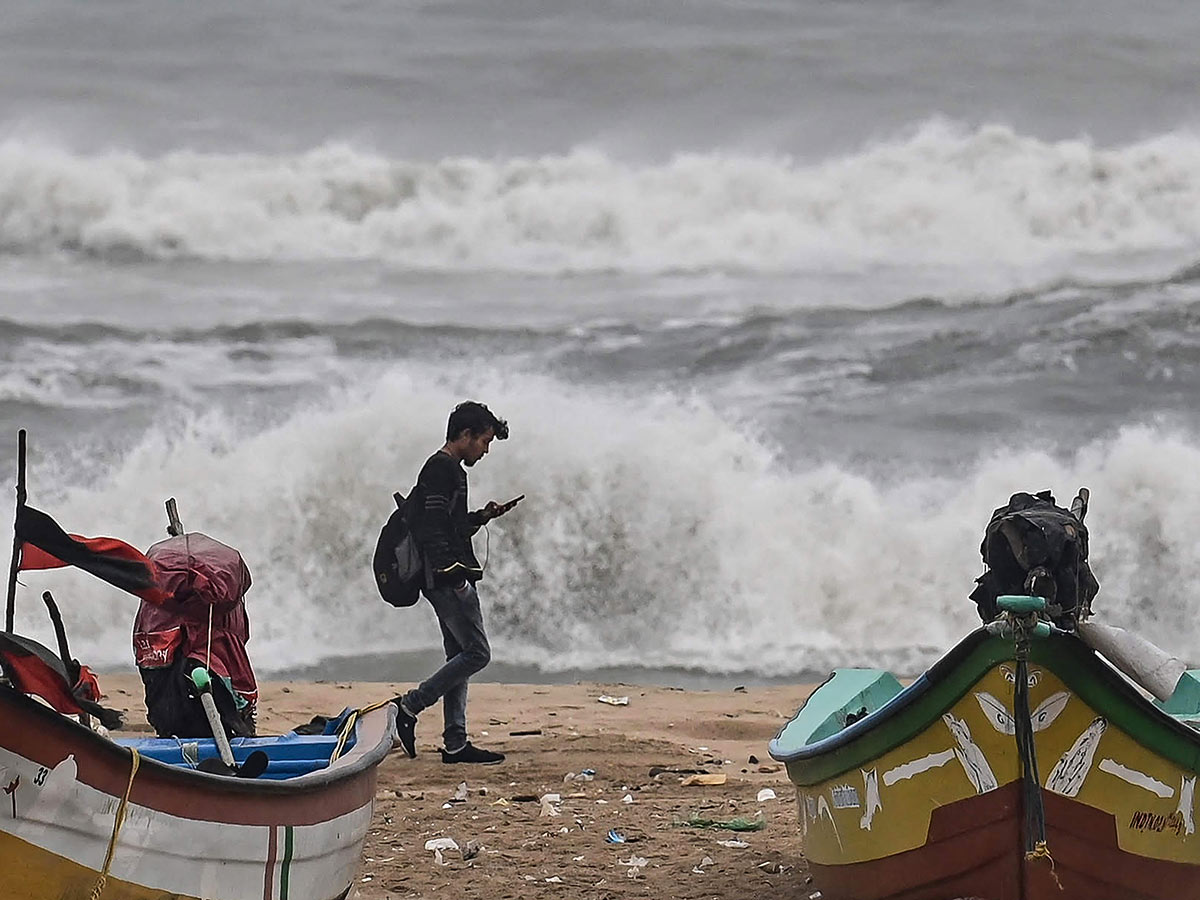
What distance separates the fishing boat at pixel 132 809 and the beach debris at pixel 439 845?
1495mm

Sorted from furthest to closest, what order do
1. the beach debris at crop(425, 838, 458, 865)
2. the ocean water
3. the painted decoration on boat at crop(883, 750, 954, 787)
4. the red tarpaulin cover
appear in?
the ocean water
the beach debris at crop(425, 838, 458, 865)
the red tarpaulin cover
the painted decoration on boat at crop(883, 750, 954, 787)

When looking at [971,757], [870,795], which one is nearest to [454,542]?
[870,795]

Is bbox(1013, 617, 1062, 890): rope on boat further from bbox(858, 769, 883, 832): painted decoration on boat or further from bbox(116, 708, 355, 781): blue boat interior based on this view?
bbox(116, 708, 355, 781): blue boat interior

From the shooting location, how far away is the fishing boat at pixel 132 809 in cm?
466

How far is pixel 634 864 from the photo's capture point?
7.11 metres

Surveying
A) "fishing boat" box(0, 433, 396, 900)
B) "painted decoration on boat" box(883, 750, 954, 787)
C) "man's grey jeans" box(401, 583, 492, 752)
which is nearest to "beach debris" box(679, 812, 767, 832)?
"man's grey jeans" box(401, 583, 492, 752)

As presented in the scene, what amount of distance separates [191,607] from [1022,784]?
105 inches

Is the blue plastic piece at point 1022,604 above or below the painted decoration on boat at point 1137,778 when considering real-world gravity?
above

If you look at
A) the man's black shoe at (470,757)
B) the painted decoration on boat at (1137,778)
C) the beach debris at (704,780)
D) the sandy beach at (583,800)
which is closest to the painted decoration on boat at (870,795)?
the painted decoration on boat at (1137,778)

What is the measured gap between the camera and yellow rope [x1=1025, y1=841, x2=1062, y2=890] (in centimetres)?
527

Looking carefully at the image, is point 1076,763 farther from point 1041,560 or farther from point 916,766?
point 1041,560

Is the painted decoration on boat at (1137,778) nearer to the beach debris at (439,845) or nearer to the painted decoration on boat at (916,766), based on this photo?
the painted decoration on boat at (916,766)

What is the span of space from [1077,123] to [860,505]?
10619mm

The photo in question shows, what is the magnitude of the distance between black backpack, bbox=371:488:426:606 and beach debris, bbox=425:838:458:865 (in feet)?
4.62
